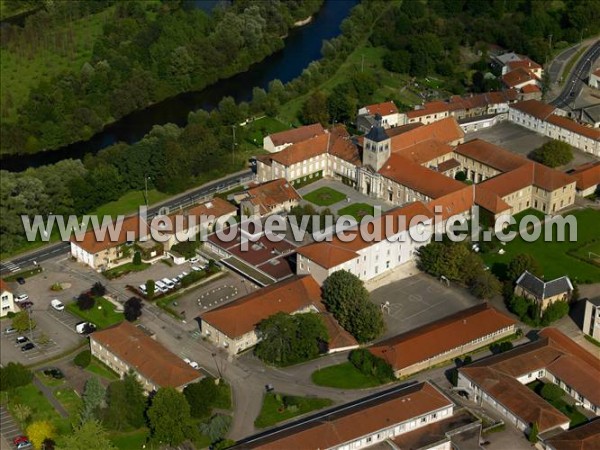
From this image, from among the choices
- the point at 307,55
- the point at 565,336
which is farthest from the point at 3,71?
the point at 565,336

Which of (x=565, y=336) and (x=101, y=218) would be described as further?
(x=101, y=218)

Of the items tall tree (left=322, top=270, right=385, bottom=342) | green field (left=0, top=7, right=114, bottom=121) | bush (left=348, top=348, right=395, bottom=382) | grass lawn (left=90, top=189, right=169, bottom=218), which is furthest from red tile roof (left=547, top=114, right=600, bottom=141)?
green field (left=0, top=7, right=114, bottom=121)

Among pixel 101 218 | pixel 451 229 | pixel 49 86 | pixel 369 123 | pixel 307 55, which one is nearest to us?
pixel 451 229

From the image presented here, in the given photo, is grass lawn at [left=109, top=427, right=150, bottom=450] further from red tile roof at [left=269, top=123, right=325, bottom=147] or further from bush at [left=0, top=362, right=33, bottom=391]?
red tile roof at [left=269, top=123, right=325, bottom=147]

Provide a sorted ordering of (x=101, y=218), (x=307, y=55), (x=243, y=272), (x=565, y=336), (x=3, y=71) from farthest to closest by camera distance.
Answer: (x=307, y=55) → (x=3, y=71) → (x=101, y=218) → (x=243, y=272) → (x=565, y=336)

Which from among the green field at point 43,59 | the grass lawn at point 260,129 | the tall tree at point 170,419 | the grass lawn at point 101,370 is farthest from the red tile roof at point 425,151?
the green field at point 43,59

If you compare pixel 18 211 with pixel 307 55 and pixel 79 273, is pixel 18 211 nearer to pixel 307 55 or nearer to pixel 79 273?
pixel 79 273
